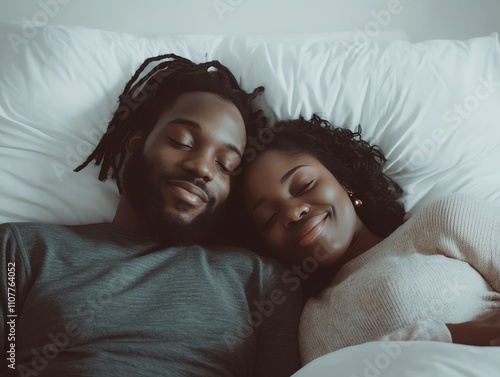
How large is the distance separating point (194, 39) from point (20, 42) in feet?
1.40

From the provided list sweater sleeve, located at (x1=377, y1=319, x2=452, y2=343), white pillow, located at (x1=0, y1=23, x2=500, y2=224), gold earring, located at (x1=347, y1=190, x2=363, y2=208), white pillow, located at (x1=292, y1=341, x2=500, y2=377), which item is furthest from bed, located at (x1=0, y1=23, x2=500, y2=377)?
white pillow, located at (x1=292, y1=341, x2=500, y2=377)

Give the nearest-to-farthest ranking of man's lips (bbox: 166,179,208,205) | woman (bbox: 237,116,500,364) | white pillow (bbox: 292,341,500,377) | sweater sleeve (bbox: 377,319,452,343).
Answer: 1. white pillow (bbox: 292,341,500,377)
2. sweater sleeve (bbox: 377,319,452,343)
3. woman (bbox: 237,116,500,364)
4. man's lips (bbox: 166,179,208,205)

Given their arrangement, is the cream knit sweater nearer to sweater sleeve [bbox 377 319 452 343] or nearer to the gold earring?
sweater sleeve [bbox 377 319 452 343]

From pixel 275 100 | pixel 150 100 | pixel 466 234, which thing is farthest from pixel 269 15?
pixel 466 234

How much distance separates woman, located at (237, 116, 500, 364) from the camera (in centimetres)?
85

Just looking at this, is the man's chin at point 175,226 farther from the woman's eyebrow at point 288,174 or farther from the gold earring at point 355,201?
the gold earring at point 355,201

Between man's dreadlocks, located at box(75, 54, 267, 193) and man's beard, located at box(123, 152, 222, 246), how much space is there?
0.11 meters

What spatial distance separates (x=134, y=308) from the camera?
2.94 feet

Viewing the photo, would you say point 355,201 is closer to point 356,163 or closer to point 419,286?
point 356,163

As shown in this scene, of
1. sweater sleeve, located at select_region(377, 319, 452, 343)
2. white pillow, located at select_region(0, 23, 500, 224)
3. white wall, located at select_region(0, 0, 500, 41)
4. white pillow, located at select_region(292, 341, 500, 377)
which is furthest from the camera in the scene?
white wall, located at select_region(0, 0, 500, 41)

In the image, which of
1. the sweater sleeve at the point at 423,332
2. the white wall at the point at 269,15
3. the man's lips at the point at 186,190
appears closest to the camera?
the sweater sleeve at the point at 423,332

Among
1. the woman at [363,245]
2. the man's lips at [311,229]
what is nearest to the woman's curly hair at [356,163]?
the woman at [363,245]

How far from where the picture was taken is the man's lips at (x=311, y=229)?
1.05 meters

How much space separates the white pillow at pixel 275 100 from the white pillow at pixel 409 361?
609 mm
